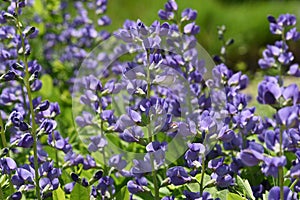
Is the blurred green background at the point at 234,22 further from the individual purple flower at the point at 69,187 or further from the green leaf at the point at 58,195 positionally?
the green leaf at the point at 58,195

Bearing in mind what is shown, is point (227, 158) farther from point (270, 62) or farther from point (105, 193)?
point (105, 193)

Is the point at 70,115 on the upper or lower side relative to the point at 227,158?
upper

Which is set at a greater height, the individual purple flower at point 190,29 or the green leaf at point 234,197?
the individual purple flower at point 190,29

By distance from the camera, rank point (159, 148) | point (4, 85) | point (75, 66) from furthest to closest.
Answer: point (75, 66) → point (4, 85) → point (159, 148)

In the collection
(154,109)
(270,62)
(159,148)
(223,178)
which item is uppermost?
(270,62)

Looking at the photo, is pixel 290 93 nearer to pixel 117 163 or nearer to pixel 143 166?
pixel 143 166

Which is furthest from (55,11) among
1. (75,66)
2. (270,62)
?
(270,62)

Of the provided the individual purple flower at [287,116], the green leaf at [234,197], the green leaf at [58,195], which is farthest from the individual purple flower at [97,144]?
the individual purple flower at [287,116]
